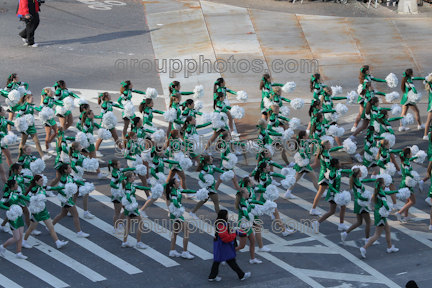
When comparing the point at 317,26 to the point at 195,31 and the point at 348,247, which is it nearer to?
the point at 195,31

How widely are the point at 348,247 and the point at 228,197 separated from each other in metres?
3.30

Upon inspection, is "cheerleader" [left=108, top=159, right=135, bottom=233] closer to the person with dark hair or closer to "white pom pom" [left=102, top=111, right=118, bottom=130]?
"white pom pom" [left=102, top=111, right=118, bottom=130]

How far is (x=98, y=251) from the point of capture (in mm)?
12227

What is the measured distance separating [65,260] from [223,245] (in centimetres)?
310

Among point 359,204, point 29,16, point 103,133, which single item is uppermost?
point 29,16

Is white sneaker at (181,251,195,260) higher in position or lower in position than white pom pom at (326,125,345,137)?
lower

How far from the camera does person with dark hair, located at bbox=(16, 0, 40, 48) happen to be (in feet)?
74.6

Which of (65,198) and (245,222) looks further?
(65,198)

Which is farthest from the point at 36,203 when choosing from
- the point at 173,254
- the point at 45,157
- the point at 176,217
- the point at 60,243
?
the point at 45,157

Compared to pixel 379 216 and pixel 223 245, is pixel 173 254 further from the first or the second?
pixel 379 216

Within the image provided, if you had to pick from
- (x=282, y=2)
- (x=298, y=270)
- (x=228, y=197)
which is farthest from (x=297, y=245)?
(x=282, y=2)

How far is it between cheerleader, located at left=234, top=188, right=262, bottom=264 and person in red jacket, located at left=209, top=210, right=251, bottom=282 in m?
0.46

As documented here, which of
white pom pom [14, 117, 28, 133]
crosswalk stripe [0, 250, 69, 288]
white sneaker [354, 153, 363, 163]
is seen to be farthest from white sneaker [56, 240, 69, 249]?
white sneaker [354, 153, 363, 163]

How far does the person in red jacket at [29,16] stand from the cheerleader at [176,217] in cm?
1352
